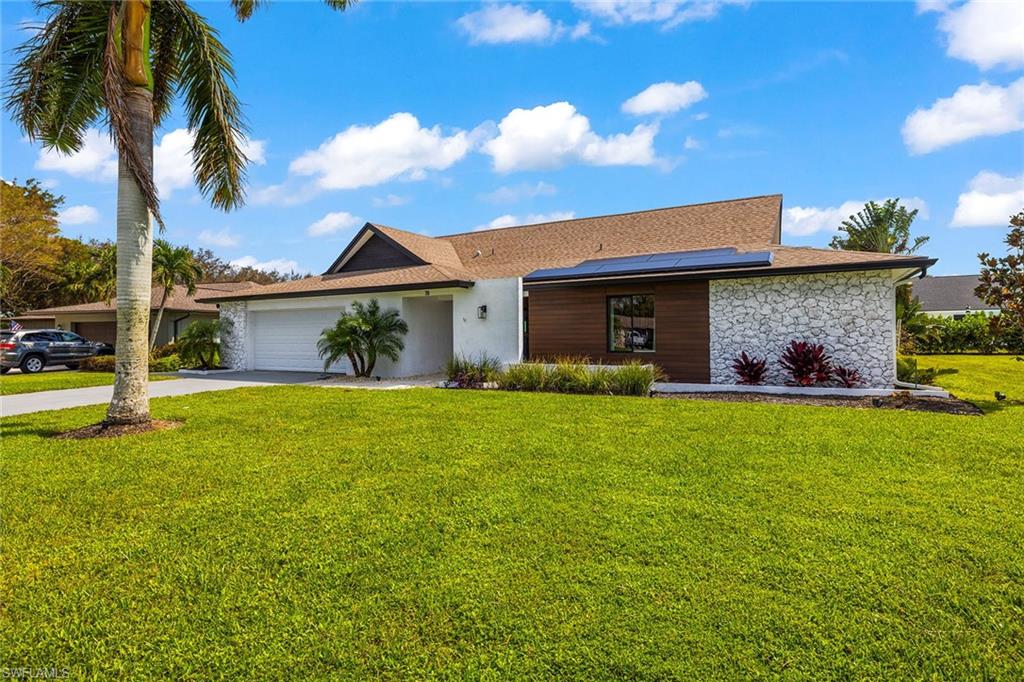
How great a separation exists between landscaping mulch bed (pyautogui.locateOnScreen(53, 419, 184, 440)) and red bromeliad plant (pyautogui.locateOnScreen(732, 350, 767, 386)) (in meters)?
11.9

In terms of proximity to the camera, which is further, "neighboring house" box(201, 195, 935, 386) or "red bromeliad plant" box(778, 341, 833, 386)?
"neighboring house" box(201, 195, 935, 386)

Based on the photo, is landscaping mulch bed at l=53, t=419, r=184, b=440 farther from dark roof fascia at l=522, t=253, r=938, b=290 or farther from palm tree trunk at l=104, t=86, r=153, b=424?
dark roof fascia at l=522, t=253, r=938, b=290

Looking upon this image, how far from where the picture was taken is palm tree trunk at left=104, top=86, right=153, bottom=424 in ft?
24.4

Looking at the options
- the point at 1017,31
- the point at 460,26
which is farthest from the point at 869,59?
the point at 460,26

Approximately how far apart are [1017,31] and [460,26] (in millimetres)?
11058

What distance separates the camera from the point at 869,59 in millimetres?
11195

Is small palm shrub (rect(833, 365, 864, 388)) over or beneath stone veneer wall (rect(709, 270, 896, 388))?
beneath

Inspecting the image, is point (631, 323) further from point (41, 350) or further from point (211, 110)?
point (41, 350)

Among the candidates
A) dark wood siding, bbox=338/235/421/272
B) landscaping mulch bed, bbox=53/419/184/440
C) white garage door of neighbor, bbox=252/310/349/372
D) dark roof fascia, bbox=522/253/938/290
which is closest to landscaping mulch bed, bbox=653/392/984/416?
dark roof fascia, bbox=522/253/938/290

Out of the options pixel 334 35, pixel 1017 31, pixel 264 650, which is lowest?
pixel 264 650

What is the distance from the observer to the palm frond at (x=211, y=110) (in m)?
8.34

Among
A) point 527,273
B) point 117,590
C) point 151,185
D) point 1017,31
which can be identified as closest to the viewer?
point 117,590

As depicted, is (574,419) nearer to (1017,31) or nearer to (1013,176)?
(1017,31)

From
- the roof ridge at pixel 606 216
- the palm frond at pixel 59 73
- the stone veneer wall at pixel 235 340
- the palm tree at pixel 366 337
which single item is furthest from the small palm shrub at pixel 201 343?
the palm frond at pixel 59 73
